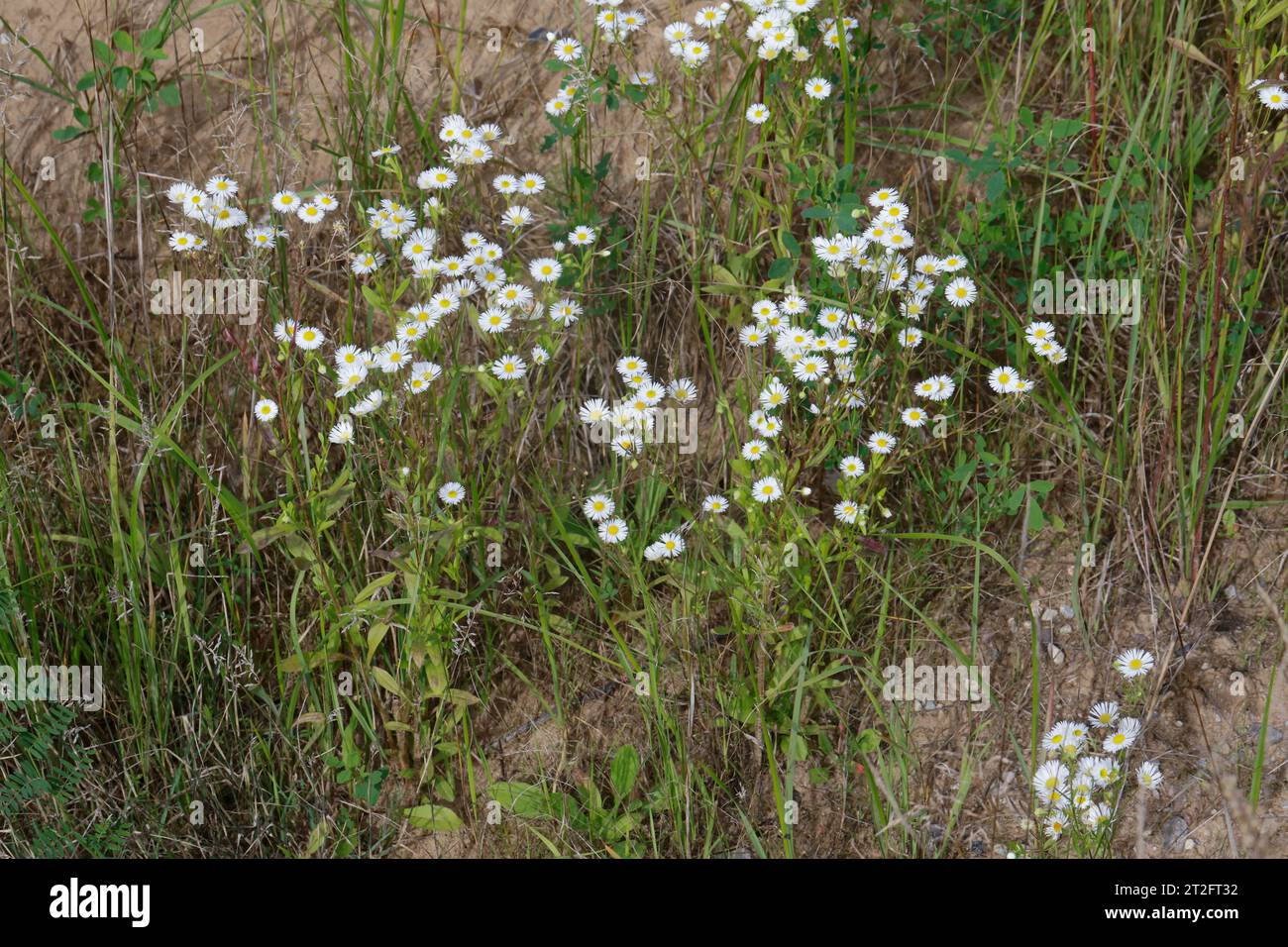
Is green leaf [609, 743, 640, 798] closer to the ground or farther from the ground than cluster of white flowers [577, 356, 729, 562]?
closer to the ground

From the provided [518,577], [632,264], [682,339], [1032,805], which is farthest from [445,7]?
[1032,805]

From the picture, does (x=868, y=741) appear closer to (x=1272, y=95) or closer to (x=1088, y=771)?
(x=1088, y=771)

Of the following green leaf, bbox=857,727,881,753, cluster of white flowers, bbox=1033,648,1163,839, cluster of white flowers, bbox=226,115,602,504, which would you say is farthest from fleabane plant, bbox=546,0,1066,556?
cluster of white flowers, bbox=1033,648,1163,839

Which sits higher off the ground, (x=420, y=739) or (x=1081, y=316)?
(x=1081, y=316)

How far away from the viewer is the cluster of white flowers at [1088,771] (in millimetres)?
2355

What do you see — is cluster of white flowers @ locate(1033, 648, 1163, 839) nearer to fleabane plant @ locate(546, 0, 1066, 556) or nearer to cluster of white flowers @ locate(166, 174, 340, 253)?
fleabane plant @ locate(546, 0, 1066, 556)

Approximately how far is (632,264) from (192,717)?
162 cm

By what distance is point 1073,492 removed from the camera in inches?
119

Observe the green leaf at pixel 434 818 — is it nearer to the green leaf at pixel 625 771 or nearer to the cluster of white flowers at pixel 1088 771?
the green leaf at pixel 625 771

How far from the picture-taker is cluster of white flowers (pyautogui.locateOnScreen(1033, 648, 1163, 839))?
236 cm

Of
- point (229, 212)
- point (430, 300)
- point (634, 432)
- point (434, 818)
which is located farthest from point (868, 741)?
point (229, 212)

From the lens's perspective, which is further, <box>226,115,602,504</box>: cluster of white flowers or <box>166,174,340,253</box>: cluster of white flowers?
<box>166,174,340,253</box>: cluster of white flowers

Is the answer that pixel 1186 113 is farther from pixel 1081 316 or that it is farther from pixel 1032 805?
pixel 1032 805

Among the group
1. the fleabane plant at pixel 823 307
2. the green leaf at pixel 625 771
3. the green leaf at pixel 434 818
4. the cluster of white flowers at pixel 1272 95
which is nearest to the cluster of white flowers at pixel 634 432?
the fleabane plant at pixel 823 307
